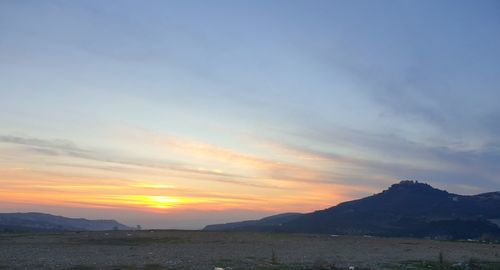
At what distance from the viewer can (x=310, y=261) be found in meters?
37.5

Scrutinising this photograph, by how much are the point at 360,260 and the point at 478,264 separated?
8.64 m

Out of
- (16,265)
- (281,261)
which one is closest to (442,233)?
(281,261)

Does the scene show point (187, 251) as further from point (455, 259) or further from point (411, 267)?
point (455, 259)

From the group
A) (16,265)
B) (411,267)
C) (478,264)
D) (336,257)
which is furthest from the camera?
(336,257)

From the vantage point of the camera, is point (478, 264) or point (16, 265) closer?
point (16, 265)

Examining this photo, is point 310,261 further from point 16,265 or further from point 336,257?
point 16,265

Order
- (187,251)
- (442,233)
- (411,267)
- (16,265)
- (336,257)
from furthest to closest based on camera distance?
(442,233)
(187,251)
(336,257)
(411,267)
(16,265)

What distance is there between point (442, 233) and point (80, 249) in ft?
458

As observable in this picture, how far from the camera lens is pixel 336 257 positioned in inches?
1636

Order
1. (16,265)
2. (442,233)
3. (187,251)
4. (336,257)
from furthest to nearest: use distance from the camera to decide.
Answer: (442,233) < (187,251) < (336,257) < (16,265)

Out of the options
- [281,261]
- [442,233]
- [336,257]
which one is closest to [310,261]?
[281,261]

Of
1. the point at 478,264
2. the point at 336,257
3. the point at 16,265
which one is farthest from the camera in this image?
the point at 336,257

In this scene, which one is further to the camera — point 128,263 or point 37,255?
point 37,255

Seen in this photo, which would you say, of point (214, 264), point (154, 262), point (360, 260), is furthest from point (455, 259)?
point (154, 262)
